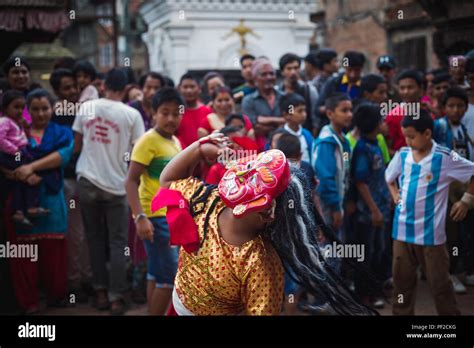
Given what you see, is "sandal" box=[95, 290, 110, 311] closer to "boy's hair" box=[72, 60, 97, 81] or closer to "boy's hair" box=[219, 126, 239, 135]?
"boy's hair" box=[219, 126, 239, 135]

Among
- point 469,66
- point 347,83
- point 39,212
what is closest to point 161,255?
point 39,212

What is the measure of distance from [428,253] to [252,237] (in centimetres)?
191

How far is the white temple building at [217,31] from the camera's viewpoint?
354 inches

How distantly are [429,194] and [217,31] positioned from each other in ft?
18.1

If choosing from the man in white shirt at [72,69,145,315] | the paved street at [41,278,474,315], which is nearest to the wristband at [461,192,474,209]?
the paved street at [41,278,474,315]

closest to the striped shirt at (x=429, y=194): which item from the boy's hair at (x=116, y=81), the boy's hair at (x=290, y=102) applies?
the boy's hair at (x=290, y=102)

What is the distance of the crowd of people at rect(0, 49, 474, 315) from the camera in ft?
14.4

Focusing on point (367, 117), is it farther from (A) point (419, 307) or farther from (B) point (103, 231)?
(B) point (103, 231)

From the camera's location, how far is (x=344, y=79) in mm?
6484

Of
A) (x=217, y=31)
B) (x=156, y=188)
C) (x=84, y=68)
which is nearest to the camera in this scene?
(x=156, y=188)

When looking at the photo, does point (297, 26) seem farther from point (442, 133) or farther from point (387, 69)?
point (442, 133)

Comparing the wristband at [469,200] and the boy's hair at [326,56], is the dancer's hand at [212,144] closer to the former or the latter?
the wristband at [469,200]

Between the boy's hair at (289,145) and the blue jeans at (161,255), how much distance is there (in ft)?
2.87

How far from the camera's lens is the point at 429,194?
4.36 metres
